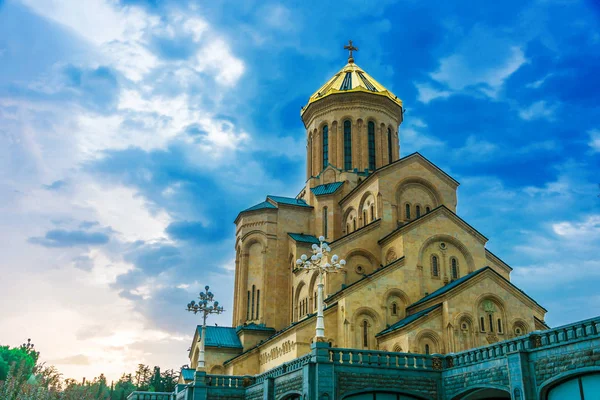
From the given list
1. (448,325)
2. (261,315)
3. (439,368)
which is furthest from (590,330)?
(261,315)

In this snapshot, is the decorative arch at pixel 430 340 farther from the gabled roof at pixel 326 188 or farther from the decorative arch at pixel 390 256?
the gabled roof at pixel 326 188

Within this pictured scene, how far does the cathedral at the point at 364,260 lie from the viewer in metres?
29.4

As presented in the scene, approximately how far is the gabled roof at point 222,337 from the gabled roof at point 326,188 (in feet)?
39.8

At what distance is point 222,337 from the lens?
139ft

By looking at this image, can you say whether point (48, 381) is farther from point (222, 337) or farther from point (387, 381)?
point (387, 381)

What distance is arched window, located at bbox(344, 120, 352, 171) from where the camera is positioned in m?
45.7

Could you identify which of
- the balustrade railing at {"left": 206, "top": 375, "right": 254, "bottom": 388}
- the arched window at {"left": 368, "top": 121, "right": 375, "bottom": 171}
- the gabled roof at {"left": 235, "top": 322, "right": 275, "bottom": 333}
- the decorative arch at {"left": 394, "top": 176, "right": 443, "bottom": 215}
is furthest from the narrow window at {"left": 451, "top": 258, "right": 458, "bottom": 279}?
the gabled roof at {"left": 235, "top": 322, "right": 275, "bottom": 333}

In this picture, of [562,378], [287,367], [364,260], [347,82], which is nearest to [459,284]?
[364,260]

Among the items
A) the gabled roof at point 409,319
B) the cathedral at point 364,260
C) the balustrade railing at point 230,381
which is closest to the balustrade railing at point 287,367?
the balustrade railing at point 230,381

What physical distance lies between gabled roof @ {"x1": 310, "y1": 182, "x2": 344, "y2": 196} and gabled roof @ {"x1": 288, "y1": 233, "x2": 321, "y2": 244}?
3.23 metres

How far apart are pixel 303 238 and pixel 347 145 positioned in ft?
28.4

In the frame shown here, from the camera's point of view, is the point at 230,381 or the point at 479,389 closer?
the point at 479,389

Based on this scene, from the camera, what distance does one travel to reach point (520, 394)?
56.2 ft

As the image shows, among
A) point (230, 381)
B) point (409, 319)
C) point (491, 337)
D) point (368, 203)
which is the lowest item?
point (230, 381)
